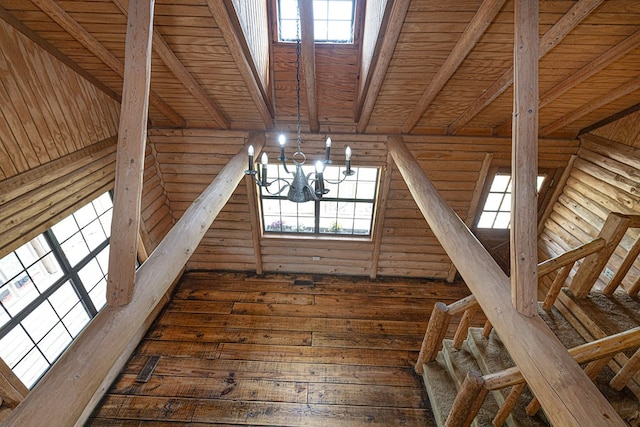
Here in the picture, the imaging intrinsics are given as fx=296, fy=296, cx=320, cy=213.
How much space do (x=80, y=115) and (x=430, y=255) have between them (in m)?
5.64

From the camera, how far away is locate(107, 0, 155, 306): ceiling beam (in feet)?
5.72

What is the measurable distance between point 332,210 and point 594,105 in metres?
3.87

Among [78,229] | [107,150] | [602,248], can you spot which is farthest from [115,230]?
[602,248]

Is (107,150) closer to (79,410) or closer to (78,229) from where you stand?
(78,229)

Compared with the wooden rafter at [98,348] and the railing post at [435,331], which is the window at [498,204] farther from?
the wooden rafter at [98,348]

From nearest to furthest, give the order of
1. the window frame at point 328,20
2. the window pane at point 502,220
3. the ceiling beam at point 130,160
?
1. the ceiling beam at point 130,160
2. the window frame at point 328,20
3. the window pane at point 502,220

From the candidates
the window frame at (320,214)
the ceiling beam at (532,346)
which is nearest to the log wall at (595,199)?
the ceiling beam at (532,346)

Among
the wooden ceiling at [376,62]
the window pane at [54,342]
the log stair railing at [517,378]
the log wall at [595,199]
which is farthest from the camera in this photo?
the log wall at [595,199]

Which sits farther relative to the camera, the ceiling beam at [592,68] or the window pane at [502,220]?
the window pane at [502,220]

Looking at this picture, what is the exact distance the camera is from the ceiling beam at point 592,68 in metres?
2.61

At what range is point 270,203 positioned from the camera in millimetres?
5410

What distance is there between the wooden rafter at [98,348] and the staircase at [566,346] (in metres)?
2.17

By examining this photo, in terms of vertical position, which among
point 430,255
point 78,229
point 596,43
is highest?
point 596,43

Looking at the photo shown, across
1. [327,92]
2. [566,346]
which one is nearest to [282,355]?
[566,346]
